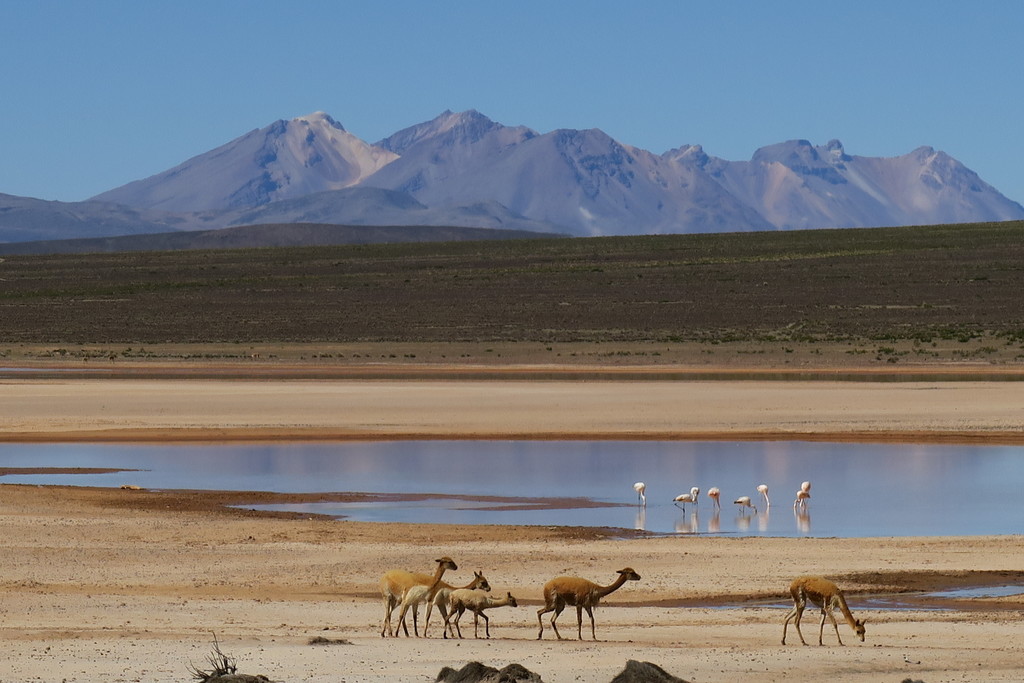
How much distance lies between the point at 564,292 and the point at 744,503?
54880 millimetres

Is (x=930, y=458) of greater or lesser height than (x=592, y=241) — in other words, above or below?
below

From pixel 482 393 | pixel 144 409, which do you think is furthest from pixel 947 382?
pixel 144 409

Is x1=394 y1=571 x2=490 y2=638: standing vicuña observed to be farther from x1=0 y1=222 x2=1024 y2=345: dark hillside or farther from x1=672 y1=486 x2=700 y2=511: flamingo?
x1=0 y1=222 x2=1024 y2=345: dark hillside

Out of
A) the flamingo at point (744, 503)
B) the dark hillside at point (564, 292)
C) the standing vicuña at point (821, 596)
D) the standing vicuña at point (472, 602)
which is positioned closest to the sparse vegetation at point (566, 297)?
the dark hillside at point (564, 292)

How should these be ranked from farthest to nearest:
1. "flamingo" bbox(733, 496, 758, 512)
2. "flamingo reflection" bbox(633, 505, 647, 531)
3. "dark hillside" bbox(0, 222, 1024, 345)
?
"dark hillside" bbox(0, 222, 1024, 345) → "flamingo" bbox(733, 496, 758, 512) → "flamingo reflection" bbox(633, 505, 647, 531)

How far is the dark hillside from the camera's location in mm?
63781

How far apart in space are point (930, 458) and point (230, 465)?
40.1 ft

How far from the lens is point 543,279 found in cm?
8281

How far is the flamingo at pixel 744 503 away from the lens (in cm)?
2166

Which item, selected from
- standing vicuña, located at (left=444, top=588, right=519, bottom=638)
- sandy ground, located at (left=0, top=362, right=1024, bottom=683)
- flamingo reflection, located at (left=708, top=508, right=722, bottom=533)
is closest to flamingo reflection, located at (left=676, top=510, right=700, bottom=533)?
flamingo reflection, located at (left=708, top=508, right=722, bottom=533)

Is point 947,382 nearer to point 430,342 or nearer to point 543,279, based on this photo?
point 430,342

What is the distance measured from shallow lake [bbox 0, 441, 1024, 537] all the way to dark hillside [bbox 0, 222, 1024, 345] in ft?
97.9

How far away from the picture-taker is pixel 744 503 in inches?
861

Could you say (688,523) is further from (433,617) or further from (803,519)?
(433,617)
